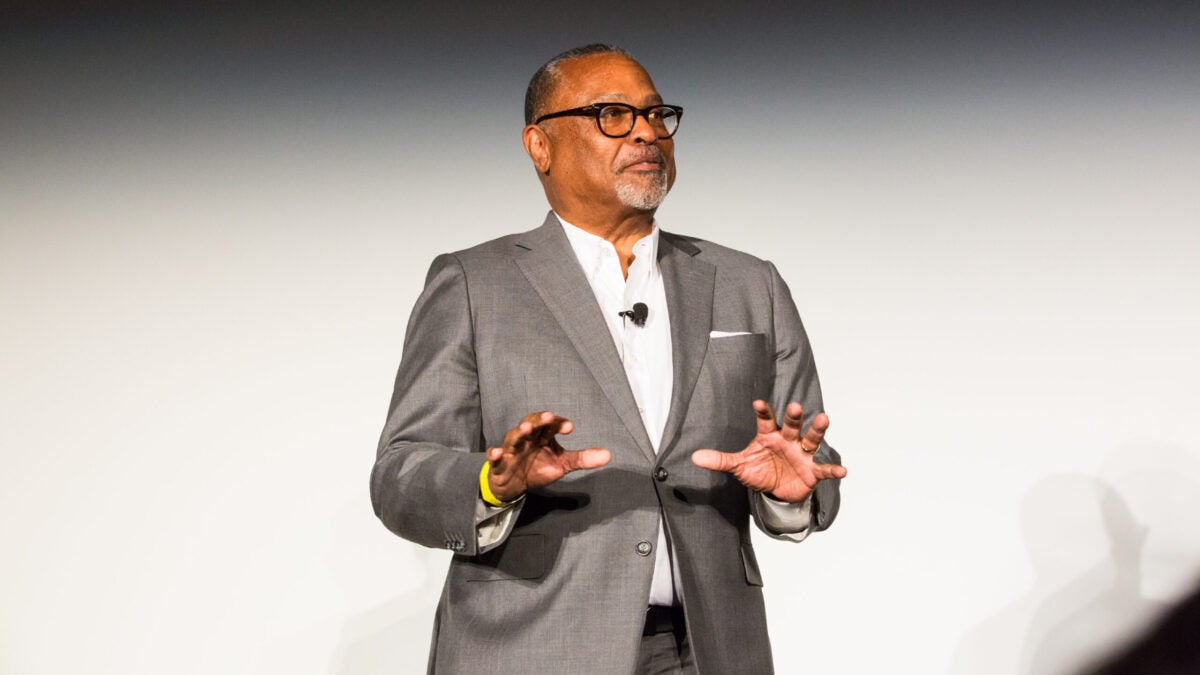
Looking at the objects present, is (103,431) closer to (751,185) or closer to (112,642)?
(112,642)

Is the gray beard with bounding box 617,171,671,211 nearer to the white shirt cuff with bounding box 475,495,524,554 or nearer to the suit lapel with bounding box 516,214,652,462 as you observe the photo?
the suit lapel with bounding box 516,214,652,462

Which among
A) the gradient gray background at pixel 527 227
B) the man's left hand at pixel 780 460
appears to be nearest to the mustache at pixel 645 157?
the man's left hand at pixel 780 460

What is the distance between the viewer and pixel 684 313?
2.00 meters

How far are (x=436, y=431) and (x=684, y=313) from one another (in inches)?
17.6

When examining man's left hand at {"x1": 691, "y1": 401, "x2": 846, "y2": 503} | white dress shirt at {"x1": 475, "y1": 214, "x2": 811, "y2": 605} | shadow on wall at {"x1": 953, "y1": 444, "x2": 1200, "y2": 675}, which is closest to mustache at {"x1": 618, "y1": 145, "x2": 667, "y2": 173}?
white dress shirt at {"x1": 475, "y1": 214, "x2": 811, "y2": 605}

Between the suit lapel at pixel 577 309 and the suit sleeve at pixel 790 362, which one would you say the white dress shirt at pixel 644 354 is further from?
the suit sleeve at pixel 790 362

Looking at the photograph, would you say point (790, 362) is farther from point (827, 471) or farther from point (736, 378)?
point (827, 471)

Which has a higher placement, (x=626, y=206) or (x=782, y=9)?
(x=782, y=9)

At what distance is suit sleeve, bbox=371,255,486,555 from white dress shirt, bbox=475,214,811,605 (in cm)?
5

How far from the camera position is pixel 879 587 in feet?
10.5

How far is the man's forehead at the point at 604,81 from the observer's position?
83.6 inches

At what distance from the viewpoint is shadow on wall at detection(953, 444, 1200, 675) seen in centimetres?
314

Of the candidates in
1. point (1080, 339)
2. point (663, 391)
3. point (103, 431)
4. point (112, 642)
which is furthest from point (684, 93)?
point (112, 642)

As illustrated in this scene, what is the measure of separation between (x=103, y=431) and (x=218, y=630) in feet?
2.01
